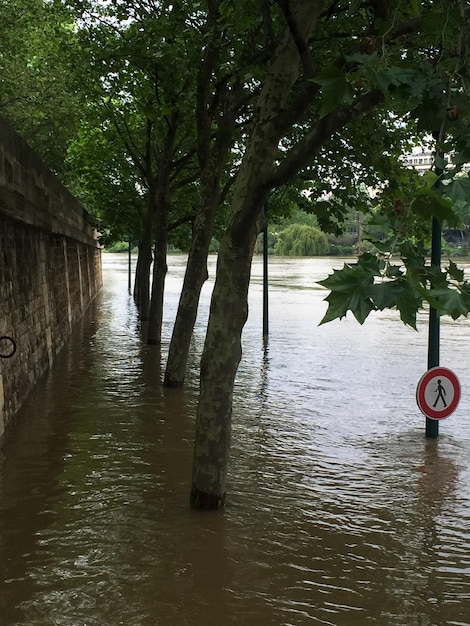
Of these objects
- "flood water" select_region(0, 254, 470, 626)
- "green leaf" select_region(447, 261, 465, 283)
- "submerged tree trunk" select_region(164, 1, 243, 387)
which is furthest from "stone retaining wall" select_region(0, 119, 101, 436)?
"green leaf" select_region(447, 261, 465, 283)

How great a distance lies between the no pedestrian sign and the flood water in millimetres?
561

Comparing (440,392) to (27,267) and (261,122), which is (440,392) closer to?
(261,122)

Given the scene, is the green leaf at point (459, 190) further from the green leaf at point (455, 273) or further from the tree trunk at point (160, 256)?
the tree trunk at point (160, 256)

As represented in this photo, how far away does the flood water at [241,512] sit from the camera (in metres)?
4.56

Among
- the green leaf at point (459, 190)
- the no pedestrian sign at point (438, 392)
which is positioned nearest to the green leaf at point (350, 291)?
the green leaf at point (459, 190)

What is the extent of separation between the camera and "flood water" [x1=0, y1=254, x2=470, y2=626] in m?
4.56

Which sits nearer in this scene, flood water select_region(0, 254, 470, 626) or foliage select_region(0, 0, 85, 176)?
flood water select_region(0, 254, 470, 626)

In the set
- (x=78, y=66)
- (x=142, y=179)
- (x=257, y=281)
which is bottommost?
(x=257, y=281)

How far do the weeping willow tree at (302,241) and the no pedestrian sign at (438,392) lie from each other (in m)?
92.7

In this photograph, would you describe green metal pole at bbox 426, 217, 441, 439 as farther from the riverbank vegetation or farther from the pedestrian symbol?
the pedestrian symbol

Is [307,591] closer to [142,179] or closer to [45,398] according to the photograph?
[45,398]

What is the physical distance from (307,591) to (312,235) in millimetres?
97350

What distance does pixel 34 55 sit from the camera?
24.8 m

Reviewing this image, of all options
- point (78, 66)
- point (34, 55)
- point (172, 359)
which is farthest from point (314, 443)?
point (34, 55)
